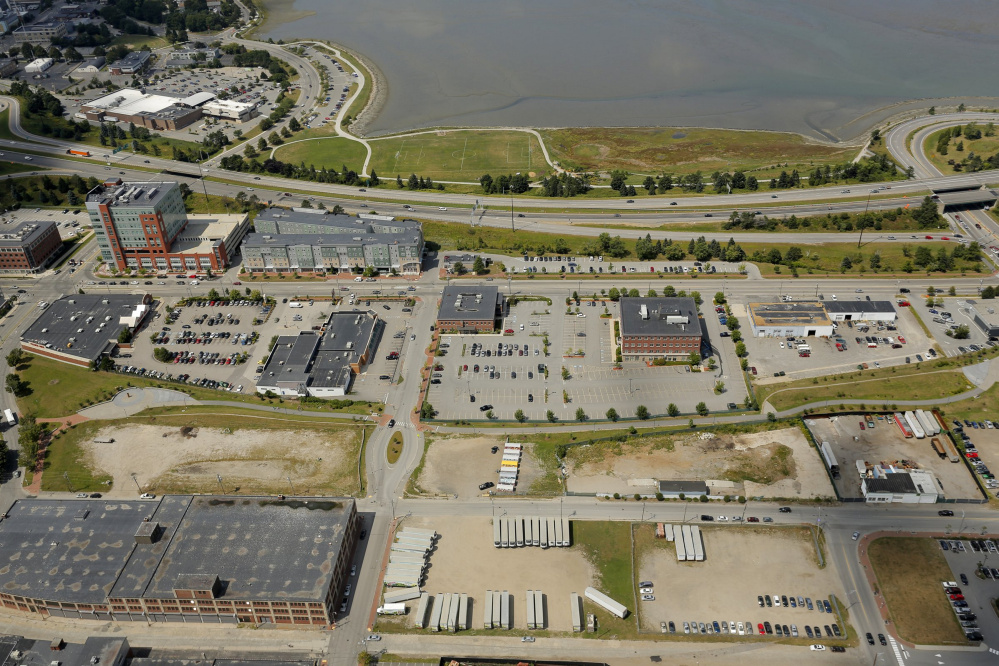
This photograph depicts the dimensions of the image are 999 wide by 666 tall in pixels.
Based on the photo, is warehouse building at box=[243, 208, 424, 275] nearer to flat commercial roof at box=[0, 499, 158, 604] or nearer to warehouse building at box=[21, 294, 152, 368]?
warehouse building at box=[21, 294, 152, 368]

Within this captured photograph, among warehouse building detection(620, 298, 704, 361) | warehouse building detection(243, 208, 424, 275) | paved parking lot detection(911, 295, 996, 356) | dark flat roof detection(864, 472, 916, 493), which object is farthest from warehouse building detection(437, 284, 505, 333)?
paved parking lot detection(911, 295, 996, 356)

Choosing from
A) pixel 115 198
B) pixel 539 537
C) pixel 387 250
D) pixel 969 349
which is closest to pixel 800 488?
pixel 539 537

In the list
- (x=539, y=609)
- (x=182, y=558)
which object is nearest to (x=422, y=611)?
(x=539, y=609)

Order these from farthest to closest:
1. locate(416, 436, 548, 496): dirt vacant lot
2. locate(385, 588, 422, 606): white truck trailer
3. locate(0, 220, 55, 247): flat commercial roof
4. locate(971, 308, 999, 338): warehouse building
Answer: locate(0, 220, 55, 247): flat commercial roof < locate(971, 308, 999, 338): warehouse building < locate(416, 436, 548, 496): dirt vacant lot < locate(385, 588, 422, 606): white truck trailer

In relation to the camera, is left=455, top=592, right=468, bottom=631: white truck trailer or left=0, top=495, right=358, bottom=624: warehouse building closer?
left=0, top=495, right=358, bottom=624: warehouse building

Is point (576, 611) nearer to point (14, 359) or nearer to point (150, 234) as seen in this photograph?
point (14, 359)

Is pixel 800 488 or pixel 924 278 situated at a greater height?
pixel 924 278

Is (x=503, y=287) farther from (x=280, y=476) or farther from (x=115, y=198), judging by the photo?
(x=115, y=198)
